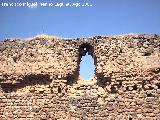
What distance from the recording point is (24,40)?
9164mm

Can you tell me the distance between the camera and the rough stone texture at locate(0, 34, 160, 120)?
25.7 feet

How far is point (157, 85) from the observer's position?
789 cm

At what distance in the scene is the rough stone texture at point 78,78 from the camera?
7840 mm

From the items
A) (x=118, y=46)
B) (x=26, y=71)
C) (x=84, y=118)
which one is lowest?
(x=84, y=118)

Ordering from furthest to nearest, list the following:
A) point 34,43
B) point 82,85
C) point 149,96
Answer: point 34,43 < point 82,85 < point 149,96

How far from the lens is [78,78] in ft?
28.9

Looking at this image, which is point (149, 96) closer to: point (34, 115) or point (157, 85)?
point (157, 85)

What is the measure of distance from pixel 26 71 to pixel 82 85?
1735 millimetres

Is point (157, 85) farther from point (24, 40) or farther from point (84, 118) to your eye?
point (24, 40)

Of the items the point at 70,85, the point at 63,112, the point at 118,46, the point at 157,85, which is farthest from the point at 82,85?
the point at 157,85

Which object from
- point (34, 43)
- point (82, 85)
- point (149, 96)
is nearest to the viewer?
point (149, 96)

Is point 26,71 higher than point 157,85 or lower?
higher

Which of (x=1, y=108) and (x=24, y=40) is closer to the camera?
(x=1, y=108)

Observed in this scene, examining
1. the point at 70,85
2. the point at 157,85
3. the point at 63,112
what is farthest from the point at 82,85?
the point at 157,85
